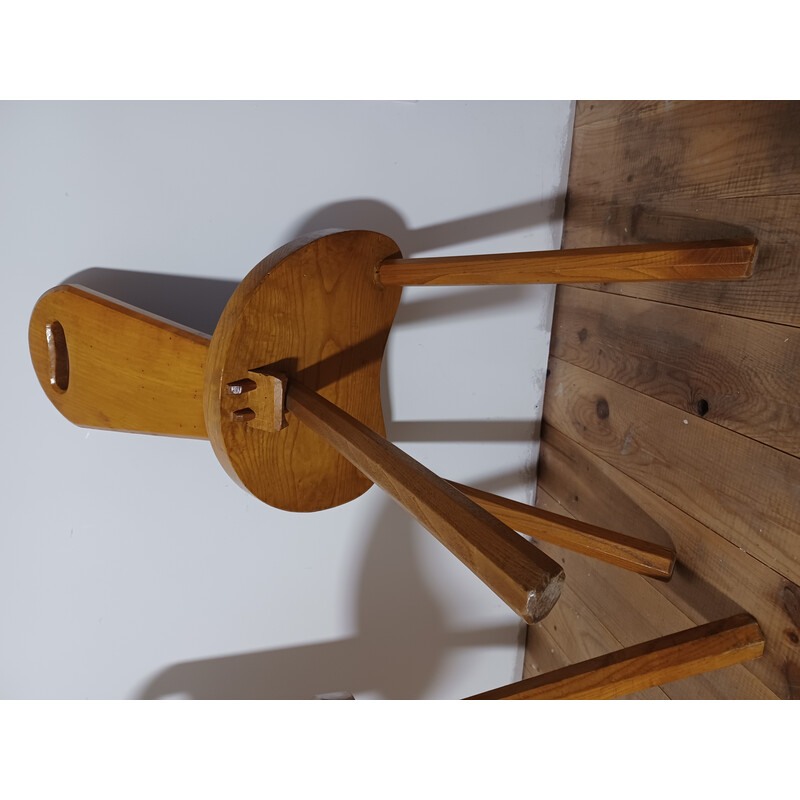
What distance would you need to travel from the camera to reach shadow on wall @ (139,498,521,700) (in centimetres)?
116

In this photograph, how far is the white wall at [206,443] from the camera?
0.91 m

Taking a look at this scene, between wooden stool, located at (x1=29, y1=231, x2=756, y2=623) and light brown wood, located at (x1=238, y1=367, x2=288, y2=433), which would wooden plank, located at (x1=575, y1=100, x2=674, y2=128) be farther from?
light brown wood, located at (x1=238, y1=367, x2=288, y2=433)

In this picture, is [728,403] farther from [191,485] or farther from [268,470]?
[191,485]

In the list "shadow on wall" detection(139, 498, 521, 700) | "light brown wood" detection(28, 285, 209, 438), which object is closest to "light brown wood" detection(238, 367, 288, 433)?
"light brown wood" detection(28, 285, 209, 438)

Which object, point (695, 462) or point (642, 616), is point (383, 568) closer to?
point (642, 616)

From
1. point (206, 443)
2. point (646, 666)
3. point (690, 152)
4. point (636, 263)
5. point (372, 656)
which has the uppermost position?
point (690, 152)

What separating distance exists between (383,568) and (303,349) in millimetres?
564

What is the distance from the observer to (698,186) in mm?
786

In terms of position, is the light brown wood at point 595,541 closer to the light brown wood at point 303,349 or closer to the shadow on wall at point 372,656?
the light brown wood at point 303,349

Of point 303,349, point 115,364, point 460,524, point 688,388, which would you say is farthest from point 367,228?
point 460,524

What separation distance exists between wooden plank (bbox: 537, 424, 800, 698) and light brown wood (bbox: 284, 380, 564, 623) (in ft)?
1.38

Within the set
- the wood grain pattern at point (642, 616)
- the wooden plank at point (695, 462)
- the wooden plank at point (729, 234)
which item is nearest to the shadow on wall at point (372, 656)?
the wood grain pattern at point (642, 616)

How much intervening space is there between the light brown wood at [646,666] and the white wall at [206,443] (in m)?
0.52

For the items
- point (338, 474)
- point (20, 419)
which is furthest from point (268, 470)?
point (20, 419)
